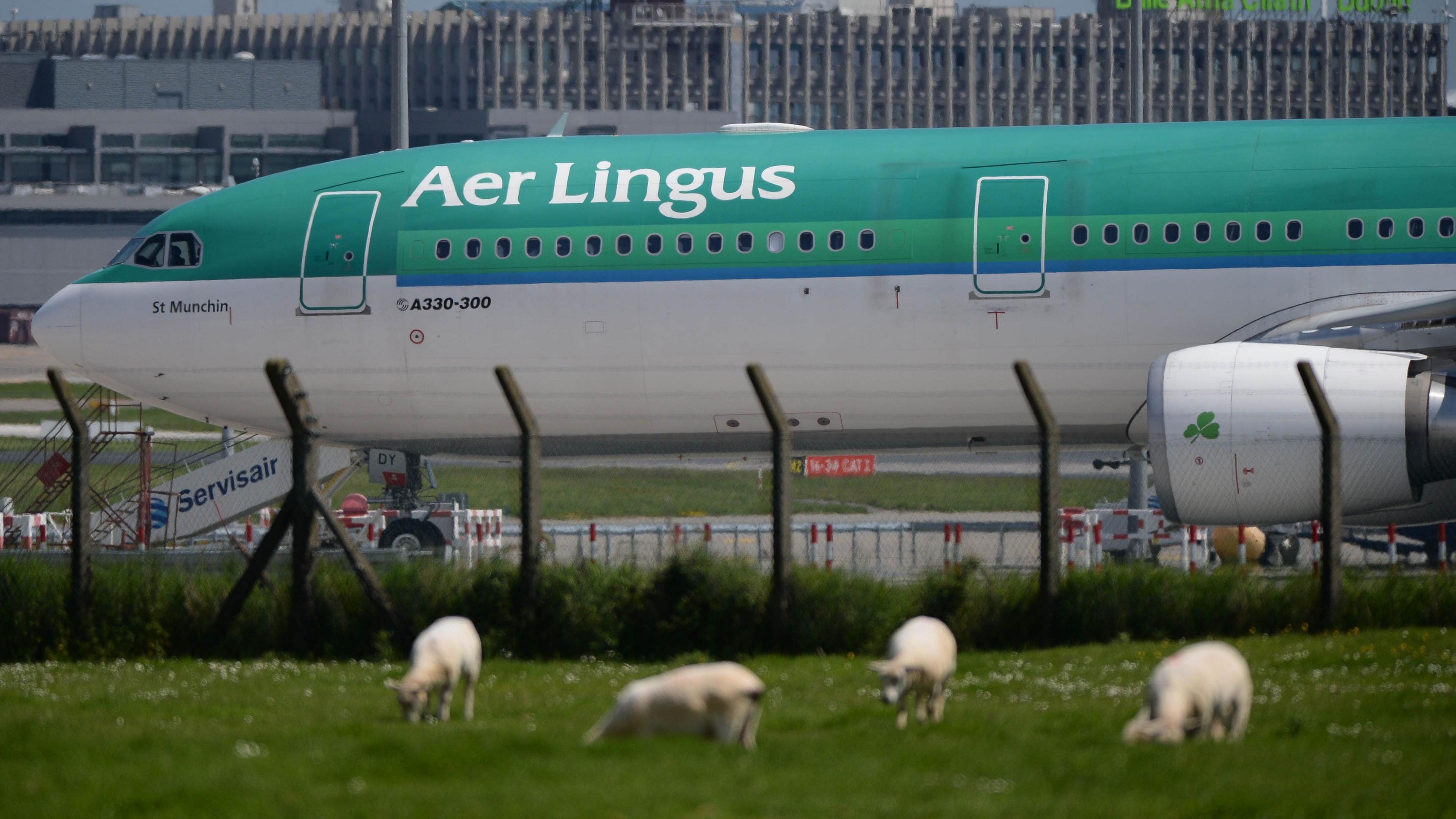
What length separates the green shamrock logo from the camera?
15.4 m

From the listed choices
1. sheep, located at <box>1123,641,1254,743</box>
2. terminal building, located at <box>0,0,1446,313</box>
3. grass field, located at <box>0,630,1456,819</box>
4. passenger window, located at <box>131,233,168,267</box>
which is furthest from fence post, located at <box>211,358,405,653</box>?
terminal building, located at <box>0,0,1446,313</box>

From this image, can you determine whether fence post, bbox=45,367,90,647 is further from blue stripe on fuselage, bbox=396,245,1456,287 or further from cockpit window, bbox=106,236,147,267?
cockpit window, bbox=106,236,147,267

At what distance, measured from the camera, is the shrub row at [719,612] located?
12398 mm

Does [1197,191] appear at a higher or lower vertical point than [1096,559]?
higher

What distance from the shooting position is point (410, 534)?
18812 millimetres

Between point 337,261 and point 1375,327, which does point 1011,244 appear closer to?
point 1375,327

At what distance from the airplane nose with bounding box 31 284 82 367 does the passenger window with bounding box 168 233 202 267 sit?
1144 mm

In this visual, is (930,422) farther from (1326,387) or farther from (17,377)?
(17,377)

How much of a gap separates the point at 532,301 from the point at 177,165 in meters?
100

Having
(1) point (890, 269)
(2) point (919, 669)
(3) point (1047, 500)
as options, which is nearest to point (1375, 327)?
(1) point (890, 269)

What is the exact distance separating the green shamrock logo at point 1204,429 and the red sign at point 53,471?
1469 cm

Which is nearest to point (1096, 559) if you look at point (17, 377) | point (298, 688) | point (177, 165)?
point (298, 688)

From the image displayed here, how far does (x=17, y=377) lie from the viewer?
7656 centimetres

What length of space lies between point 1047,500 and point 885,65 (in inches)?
4972
